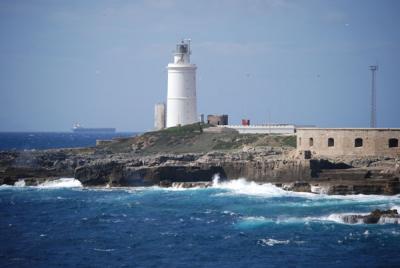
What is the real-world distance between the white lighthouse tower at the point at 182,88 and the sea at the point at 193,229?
809 inches

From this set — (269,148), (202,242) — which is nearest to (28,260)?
(202,242)

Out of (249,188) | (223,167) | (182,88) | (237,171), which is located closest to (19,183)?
(223,167)

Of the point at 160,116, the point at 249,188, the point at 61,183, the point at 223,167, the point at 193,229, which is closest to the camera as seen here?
the point at 193,229

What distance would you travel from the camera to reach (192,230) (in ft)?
119

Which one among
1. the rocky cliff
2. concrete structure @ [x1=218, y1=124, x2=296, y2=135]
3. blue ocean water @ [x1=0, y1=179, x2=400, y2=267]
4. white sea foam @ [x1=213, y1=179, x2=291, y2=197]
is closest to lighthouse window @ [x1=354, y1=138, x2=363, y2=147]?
the rocky cliff

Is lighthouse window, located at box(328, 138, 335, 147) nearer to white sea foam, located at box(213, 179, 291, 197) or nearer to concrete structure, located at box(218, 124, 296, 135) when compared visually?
white sea foam, located at box(213, 179, 291, 197)

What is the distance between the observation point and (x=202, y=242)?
Result: 33594mm

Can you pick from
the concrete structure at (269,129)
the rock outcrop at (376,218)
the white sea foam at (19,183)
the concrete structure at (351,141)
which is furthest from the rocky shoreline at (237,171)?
the rock outcrop at (376,218)

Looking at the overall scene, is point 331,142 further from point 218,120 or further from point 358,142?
point 218,120

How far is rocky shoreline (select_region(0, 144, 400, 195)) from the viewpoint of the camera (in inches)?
1860

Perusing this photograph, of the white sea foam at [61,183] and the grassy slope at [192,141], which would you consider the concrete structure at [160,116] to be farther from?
the white sea foam at [61,183]

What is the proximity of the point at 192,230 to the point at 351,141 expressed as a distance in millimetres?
20533

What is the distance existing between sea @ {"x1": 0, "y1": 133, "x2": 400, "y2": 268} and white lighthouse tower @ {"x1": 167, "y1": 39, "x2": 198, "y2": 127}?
20.5 meters

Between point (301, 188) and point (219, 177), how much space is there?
623 centimetres
